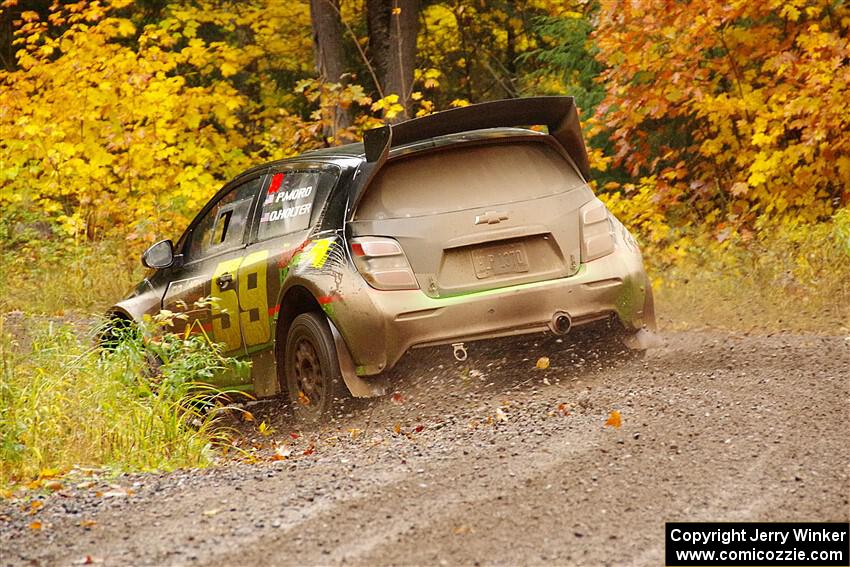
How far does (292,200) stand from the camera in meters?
8.23

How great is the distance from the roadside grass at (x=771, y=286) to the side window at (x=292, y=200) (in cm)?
427

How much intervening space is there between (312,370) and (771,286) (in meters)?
5.34

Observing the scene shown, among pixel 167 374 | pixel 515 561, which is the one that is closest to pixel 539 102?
pixel 167 374

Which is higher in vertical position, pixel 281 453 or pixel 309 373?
pixel 309 373

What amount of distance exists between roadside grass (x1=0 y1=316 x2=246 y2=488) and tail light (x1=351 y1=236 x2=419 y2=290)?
3.82 feet

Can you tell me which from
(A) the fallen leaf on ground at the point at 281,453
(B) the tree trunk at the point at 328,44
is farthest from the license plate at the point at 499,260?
(B) the tree trunk at the point at 328,44

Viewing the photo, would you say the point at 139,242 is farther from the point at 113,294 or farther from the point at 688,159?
the point at 688,159

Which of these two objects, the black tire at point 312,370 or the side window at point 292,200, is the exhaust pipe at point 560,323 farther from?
the side window at point 292,200

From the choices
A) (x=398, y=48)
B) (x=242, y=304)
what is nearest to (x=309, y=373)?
(x=242, y=304)

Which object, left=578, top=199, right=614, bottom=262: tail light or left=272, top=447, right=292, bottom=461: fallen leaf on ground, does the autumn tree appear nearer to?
left=578, top=199, right=614, bottom=262: tail light

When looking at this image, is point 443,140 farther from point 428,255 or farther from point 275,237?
point 275,237

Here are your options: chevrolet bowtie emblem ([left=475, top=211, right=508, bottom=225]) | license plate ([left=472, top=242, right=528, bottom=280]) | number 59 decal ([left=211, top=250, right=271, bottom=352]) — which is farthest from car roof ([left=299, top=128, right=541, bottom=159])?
number 59 decal ([left=211, top=250, right=271, bottom=352])

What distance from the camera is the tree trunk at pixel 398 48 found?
670 inches

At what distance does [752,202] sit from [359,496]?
1039 cm
